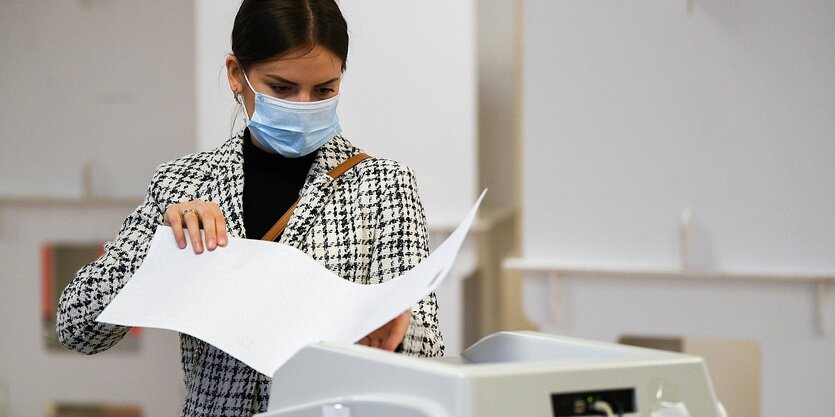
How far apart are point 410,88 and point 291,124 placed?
1541 mm

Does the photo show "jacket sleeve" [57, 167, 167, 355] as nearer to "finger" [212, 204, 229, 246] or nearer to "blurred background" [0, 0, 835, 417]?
"finger" [212, 204, 229, 246]

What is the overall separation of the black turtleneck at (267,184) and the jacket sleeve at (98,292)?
138mm

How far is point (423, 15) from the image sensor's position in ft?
9.27

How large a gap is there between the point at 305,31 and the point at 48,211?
275 centimetres

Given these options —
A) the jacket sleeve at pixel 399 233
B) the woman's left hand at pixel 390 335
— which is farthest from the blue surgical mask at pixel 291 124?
the woman's left hand at pixel 390 335

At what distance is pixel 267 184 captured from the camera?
136 centimetres

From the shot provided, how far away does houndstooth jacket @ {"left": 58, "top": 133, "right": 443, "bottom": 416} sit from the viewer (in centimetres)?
122

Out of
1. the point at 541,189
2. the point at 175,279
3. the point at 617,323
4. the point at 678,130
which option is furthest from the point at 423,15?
the point at 175,279

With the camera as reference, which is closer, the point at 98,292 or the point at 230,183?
the point at 98,292

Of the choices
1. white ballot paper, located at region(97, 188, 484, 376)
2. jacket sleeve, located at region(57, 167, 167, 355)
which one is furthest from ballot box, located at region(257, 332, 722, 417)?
jacket sleeve, located at region(57, 167, 167, 355)

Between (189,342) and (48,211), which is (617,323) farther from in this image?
(48,211)

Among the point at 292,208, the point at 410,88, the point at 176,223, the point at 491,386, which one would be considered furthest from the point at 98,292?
the point at 410,88

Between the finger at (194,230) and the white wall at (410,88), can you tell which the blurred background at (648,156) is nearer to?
the white wall at (410,88)

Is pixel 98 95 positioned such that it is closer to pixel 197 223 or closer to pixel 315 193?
pixel 315 193
